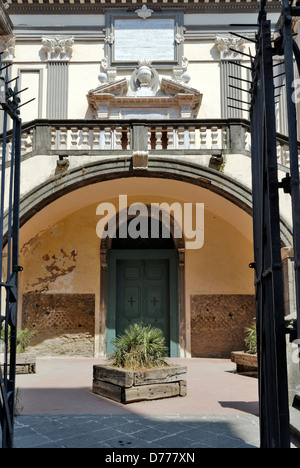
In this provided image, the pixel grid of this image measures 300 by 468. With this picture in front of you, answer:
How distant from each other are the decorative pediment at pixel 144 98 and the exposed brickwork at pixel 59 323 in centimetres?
489

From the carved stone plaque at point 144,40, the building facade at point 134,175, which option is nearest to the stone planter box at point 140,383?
the building facade at point 134,175

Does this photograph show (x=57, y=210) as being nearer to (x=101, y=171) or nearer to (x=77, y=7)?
(x=101, y=171)

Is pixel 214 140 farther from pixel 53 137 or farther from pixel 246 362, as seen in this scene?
pixel 246 362

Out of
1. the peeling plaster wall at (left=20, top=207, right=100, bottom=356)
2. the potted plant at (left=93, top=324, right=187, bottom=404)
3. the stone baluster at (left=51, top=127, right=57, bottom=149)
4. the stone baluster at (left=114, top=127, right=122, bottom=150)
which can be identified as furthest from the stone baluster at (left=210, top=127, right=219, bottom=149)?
the potted plant at (left=93, top=324, right=187, bottom=404)

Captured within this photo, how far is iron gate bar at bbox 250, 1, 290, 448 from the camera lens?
221 centimetres

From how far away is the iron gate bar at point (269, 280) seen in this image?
2.21m

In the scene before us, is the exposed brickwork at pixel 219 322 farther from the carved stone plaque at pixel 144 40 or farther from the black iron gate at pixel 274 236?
the black iron gate at pixel 274 236

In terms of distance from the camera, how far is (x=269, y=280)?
8.66 ft

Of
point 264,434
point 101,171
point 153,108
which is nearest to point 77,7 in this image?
point 153,108

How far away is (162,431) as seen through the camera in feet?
15.7

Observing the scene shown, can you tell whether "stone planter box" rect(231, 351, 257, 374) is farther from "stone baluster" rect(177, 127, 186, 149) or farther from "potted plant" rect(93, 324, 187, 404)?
"stone baluster" rect(177, 127, 186, 149)

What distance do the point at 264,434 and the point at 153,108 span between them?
10.9 m

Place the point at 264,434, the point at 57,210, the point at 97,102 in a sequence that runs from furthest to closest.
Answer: the point at 97,102 → the point at 57,210 → the point at 264,434

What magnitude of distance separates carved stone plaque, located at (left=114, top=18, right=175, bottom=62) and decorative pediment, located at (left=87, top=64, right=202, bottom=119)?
0.58 metres
